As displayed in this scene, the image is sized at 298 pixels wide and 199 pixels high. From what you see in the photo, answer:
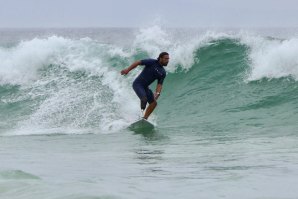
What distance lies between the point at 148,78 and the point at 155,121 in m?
1.23

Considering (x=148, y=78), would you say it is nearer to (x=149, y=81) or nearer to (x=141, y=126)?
(x=149, y=81)

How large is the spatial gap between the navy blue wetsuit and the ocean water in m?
0.59

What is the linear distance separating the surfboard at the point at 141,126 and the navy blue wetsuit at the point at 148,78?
357 millimetres

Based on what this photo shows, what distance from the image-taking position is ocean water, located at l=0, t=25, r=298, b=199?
20.1ft

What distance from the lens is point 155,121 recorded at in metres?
13.5

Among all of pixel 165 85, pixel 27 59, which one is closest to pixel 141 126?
pixel 165 85

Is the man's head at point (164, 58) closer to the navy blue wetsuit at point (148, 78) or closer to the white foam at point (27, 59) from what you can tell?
the navy blue wetsuit at point (148, 78)

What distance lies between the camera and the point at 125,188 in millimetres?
5891

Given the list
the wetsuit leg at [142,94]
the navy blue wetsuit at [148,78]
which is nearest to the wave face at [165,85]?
the wetsuit leg at [142,94]

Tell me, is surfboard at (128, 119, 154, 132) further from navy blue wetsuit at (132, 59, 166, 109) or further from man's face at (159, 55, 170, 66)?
man's face at (159, 55, 170, 66)

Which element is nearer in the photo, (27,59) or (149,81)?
(149,81)

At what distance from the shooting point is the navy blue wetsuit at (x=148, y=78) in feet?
41.1

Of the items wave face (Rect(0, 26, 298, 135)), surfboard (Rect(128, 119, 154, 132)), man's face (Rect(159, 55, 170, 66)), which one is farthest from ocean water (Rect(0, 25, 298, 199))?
man's face (Rect(159, 55, 170, 66))

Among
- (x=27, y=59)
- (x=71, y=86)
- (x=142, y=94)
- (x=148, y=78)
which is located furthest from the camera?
(x=27, y=59)
